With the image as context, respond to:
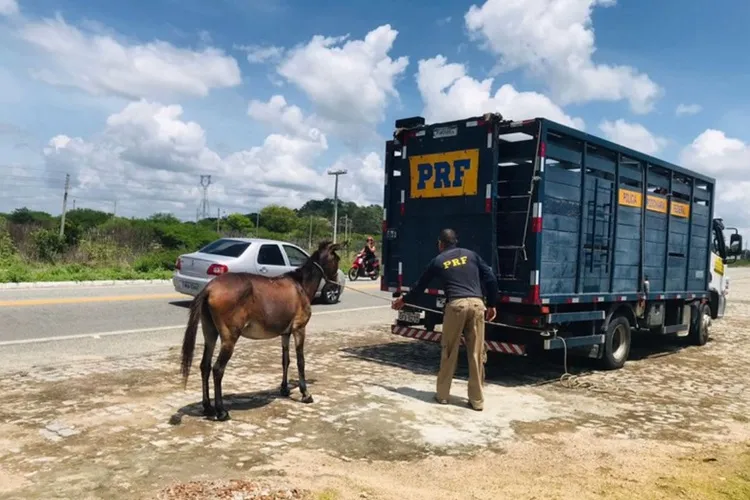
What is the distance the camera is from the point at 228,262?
1420cm

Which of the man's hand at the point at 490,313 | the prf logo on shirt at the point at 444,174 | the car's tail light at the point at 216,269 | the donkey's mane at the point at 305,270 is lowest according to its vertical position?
the man's hand at the point at 490,313

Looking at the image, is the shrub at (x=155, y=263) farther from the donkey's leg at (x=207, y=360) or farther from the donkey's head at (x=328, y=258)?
the donkey's leg at (x=207, y=360)

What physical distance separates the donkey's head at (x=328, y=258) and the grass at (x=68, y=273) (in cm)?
1551

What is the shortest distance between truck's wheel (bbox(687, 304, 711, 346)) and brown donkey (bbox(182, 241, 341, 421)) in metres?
8.59

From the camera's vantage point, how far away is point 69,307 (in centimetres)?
1377

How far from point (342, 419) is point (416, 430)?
0.76 m

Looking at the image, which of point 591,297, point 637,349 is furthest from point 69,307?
point 637,349

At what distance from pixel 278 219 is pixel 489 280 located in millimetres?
90750

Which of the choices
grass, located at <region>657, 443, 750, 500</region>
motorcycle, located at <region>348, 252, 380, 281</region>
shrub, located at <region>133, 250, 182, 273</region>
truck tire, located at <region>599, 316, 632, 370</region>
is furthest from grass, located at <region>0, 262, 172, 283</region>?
grass, located at <region>657, 443, 750, 500</region>

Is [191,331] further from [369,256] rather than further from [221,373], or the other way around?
[369,256]

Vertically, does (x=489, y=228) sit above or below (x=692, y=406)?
above

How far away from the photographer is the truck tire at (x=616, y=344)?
369 inches

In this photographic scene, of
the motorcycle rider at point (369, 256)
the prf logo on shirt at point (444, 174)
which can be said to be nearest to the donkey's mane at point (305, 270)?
the prf logo on shirt at point (444, 174)

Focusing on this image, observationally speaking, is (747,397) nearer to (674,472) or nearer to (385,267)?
(674,472)
